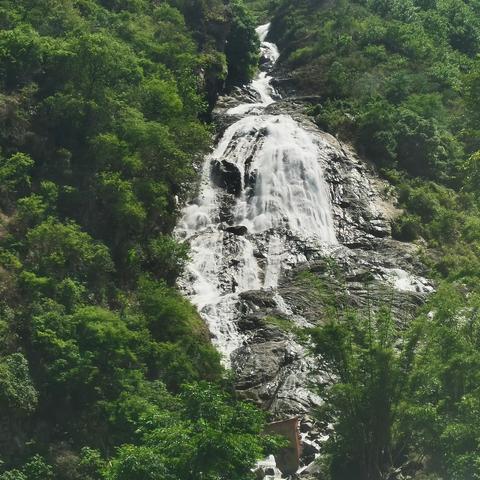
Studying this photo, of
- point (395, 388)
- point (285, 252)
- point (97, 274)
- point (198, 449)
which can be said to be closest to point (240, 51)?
point (285, 252)

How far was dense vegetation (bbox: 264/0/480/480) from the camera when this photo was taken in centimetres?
2284

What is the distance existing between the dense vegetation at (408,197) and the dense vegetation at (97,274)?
3081 millimetres

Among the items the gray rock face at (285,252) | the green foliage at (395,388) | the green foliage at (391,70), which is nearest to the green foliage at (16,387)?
the gray rock face at (285,252)

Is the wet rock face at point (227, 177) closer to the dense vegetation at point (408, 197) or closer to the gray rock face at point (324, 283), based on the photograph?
the gray rock face at point (324, 283)

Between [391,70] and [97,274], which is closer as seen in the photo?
[97,274]

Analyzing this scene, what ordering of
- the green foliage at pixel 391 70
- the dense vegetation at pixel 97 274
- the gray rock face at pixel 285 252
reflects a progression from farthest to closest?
1. the green foliage at pixel 391 70
2. the gray rock face at pixel 285 252
3. the dense vegetation at pixel 97 274

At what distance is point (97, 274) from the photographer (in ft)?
98.4

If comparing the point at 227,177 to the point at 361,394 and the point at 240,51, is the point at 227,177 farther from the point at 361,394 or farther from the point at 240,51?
the point at 361,394

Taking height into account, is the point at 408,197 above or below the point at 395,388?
above

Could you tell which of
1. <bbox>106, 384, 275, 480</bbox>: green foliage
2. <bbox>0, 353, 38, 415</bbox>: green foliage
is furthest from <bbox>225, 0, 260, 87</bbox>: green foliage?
<bbox>106, 384, 275, 480</bbox>: green foliage

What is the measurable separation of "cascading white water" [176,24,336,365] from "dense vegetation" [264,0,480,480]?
398cm

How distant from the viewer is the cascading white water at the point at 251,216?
35.7 m

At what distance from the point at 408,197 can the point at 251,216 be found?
27.2 ft

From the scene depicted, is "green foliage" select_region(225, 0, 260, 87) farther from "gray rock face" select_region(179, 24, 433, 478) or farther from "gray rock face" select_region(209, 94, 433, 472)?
"gray rock face" select_region(209, 94, 433, 472)
